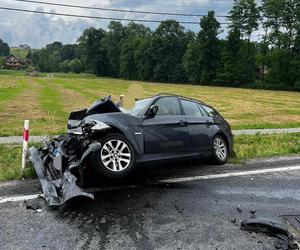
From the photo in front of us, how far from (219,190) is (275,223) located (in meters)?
1.75

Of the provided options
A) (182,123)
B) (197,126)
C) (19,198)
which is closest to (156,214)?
(19,198)

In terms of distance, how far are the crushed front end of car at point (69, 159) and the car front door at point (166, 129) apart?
692 millimetres

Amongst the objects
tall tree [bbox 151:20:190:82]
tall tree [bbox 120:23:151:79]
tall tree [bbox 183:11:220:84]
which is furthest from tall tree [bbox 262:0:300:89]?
tall tree [bbox 120:23:151:79]

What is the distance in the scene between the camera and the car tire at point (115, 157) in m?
6.56

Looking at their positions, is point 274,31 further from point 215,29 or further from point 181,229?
point 181,229

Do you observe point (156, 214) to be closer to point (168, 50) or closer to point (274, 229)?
point (274, 229)

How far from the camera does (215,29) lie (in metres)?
76.6

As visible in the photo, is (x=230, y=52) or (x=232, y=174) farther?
(x=230, y=52)

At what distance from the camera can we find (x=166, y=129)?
7.37m

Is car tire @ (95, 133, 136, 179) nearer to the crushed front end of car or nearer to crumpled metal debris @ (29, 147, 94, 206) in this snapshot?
the crushed front end of car

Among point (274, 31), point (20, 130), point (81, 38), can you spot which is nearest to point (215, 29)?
point (274, 31)

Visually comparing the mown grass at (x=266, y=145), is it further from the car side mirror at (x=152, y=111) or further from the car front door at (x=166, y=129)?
the car side mirror at (x=152, y=111)

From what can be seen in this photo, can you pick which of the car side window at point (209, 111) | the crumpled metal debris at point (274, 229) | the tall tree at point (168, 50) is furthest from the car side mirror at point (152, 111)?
→ the tall tree at point (168, 50)

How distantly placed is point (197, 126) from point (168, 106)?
669 mm
